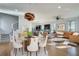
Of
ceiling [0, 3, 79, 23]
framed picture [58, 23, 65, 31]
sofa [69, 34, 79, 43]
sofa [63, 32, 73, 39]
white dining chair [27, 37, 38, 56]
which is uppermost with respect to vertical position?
ceiling [0, 3, 79, 23]

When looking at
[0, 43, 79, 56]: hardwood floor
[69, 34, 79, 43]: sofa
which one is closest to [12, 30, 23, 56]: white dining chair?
[0, 43, 79, 56]: hardwood floor

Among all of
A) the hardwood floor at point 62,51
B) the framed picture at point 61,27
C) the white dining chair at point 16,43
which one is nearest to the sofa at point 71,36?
the framed picture at point 61,27

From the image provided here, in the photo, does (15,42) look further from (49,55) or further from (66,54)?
(66,54)

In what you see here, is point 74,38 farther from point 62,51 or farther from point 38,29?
point 38,29

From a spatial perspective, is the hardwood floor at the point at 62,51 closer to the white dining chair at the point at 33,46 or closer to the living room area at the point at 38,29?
the living room area at the point at 38,29

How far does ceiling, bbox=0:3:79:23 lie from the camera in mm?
3311

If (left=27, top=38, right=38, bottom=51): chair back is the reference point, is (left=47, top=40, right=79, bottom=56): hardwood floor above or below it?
below

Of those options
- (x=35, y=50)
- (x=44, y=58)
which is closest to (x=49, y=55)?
(x=44, y=58)

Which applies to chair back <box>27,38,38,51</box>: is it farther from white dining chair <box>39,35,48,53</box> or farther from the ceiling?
the ceiling

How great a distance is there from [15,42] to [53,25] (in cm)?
116

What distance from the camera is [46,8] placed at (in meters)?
Answer: 3.39

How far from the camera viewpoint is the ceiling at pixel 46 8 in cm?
331

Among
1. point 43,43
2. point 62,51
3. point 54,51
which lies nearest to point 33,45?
point 43,43

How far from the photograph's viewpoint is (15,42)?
Result: 3.42m
